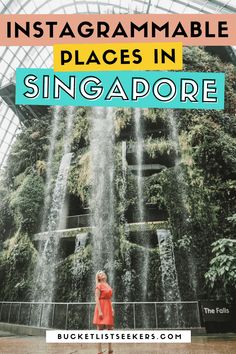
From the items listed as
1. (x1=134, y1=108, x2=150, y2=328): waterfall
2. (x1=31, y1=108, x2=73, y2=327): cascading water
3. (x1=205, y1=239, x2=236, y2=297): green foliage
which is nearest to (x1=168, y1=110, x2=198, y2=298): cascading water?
(x1=134, y1=108, x2=150, y2=328): waterfall

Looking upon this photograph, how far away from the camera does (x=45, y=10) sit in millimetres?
15328

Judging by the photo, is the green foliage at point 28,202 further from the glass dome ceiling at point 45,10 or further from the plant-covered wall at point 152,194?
the glass dome ceiling at point 45,10

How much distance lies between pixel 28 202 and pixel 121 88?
8.94 meters

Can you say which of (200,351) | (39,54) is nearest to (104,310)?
(200,351)

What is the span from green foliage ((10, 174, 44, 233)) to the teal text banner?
8.22 m

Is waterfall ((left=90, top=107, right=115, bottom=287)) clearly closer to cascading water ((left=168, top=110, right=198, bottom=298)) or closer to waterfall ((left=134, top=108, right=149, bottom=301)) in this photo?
waterfall ((left=134, top=108, right=149, bottom=301))

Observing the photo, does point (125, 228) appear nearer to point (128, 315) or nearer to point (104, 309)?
point (128, 315)

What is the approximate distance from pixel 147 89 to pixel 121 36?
849mm

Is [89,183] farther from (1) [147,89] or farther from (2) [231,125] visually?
(1) [147,89]

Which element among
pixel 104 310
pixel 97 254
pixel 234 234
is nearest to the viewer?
pixel 104 310

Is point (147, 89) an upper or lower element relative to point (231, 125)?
lower

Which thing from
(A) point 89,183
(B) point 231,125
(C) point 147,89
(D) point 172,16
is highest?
(B) point 231,125

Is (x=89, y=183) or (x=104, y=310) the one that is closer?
(x=104, y=310)

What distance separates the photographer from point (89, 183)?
41.8 ft
